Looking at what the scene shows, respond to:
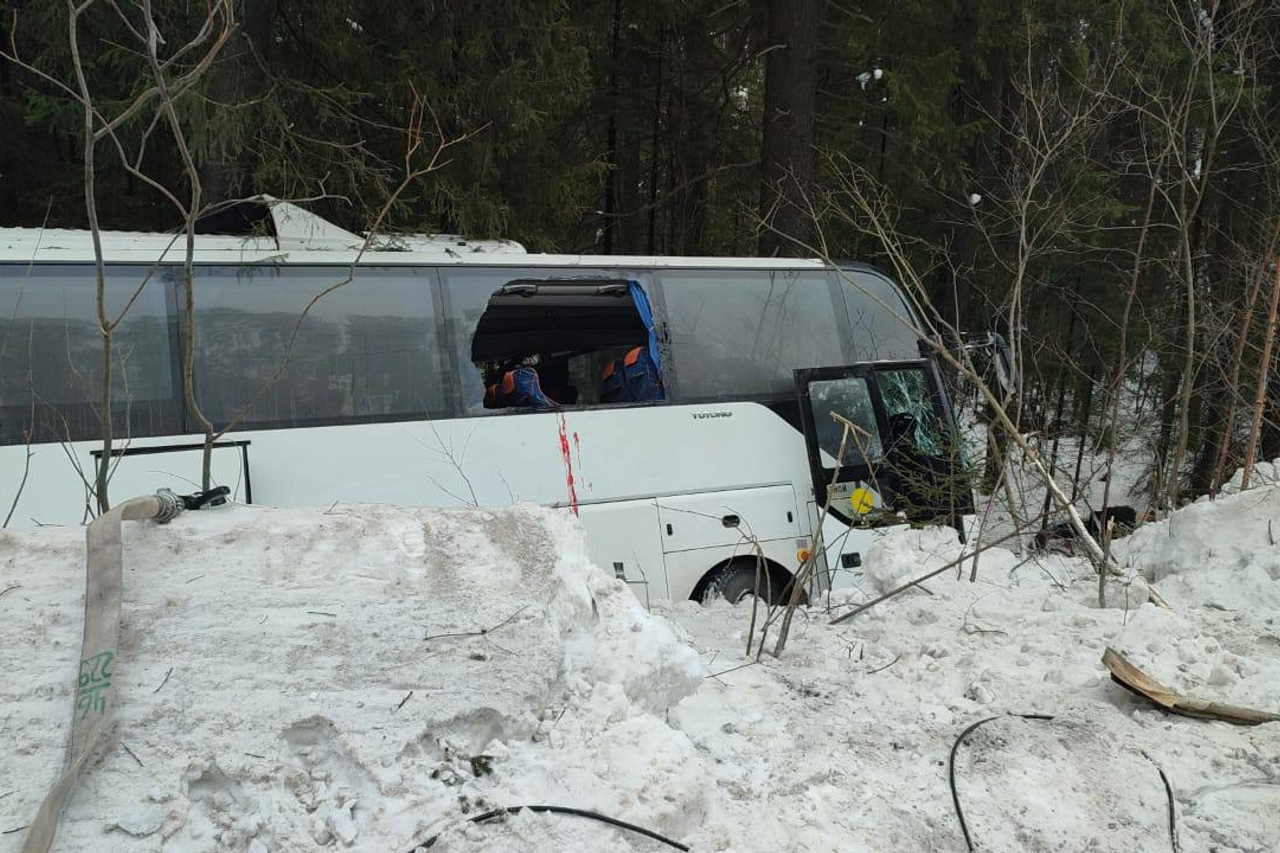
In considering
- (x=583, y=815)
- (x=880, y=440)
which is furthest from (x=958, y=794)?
(x=880, y=440)

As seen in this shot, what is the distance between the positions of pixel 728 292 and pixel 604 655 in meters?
4.51

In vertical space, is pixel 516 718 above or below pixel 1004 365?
below

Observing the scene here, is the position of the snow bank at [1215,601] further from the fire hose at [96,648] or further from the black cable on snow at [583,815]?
the fire hose at [96,648]

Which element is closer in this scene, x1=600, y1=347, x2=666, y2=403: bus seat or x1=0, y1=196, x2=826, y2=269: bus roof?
x1=0, y1=196, x2=826, y2=269: bus roof

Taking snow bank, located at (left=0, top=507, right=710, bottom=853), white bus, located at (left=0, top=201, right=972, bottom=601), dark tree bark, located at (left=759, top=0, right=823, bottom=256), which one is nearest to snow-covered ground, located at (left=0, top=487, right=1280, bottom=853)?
snow bank, located at (left=0, top=507, right=710, bottom=853)

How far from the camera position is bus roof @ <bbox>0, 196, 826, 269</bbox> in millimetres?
5344

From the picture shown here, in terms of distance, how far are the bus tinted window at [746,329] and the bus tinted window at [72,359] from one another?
3387 millimetres

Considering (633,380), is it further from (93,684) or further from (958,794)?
(93,684)

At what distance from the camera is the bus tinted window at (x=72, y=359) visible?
5.17 meters

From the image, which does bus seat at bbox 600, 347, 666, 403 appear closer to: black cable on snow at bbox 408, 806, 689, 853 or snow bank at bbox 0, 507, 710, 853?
snow bank at bbox 0, 507, 710, 853

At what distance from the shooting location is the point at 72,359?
527 centimetres

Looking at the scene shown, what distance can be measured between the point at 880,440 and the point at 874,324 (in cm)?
103

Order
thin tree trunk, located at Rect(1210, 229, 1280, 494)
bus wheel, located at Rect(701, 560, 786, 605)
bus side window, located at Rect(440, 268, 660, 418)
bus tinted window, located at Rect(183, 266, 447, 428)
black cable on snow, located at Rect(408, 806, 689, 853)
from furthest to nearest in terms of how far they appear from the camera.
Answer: thin tree trunk, located at Rect(1210, 229, 1280, 494) → bus wheel, located at Rect(701, 560, 786, 605) → bus side window, located at Rect(440, 268, 660, 418) → bus tinted window, located at Rect(183, 266, 447, 428) → black cable on snow, located at Rect(408, 806, 689, 853)

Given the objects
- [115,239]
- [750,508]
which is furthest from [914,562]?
[115,239]
